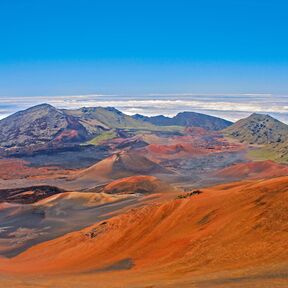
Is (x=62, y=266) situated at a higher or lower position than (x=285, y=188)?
lower

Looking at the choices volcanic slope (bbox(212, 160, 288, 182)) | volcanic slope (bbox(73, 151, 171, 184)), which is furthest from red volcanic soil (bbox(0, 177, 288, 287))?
volcanic slope (bbox(212, 160, 288, 182))

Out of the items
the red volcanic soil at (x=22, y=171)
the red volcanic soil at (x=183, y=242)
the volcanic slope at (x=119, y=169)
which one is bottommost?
the red volcanic soil at (x=22, y=171)

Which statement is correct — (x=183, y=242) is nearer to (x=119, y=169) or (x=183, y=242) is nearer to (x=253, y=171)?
(x=119, y=169)

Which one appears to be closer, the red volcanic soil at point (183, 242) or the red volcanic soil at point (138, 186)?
the red volcanic soil at point (183, 242)

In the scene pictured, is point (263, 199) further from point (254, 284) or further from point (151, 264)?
point (254, 284)

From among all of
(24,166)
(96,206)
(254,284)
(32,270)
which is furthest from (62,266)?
(24,166)

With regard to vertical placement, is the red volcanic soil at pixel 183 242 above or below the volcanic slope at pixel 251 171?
above

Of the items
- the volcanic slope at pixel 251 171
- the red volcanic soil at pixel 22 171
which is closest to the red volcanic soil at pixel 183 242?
the volcanic slope at pixel 251 171

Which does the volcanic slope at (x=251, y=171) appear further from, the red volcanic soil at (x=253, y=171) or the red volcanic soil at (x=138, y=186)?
the red volcanic soil at (x=138, y=186)
